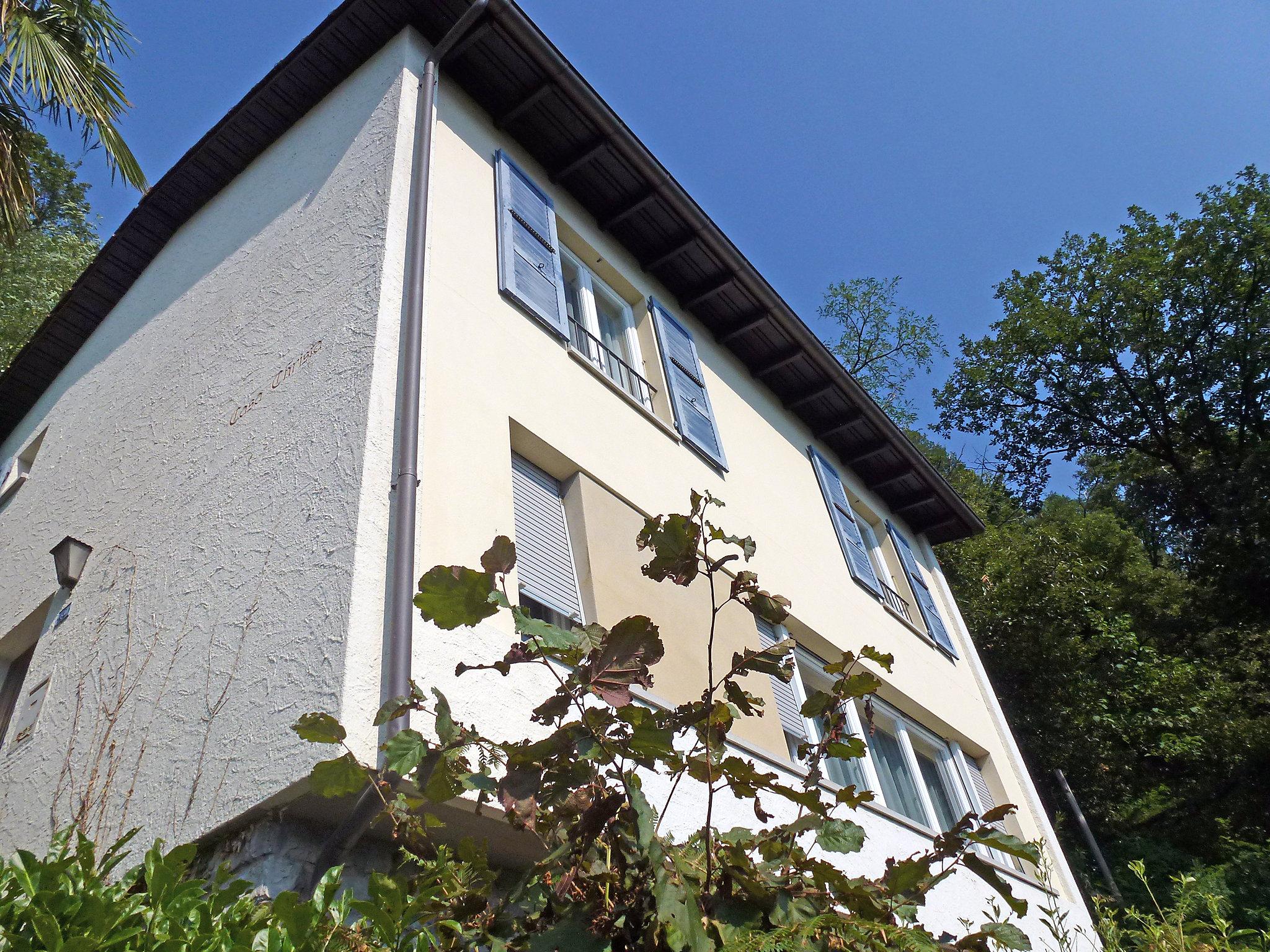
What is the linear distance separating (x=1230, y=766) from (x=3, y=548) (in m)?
16.9

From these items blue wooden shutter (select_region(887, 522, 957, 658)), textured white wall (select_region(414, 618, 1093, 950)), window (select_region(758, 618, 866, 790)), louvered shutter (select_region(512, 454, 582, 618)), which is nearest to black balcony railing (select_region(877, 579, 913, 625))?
blue wooden shutter (select_region(887, 522, 957, 658))

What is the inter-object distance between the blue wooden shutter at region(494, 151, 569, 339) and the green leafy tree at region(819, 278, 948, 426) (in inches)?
596

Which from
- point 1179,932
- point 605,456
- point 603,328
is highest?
point 603,328

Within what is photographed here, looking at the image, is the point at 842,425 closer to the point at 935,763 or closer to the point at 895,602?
the point at 895,602

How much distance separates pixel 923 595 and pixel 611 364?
521 cm

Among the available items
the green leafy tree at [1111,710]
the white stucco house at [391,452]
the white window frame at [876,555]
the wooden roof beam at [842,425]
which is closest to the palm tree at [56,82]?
the white stucco house at [391,452]

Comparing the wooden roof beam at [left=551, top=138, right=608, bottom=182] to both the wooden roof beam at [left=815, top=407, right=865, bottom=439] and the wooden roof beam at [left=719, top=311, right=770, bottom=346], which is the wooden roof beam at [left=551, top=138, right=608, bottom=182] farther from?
the wooden roof beam at [left=815, top=407, right=865, bottom=439]

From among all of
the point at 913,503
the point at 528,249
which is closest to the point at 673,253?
the point at 528,249

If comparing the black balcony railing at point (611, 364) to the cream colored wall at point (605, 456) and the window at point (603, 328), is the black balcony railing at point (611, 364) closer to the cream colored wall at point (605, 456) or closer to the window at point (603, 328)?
the window at point (603, 328)

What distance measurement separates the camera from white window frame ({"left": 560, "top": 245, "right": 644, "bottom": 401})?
7164 millimetres

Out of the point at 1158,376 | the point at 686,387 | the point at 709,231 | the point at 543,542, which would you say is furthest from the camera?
the point at 1158,376

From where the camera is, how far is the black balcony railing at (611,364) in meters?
6.87

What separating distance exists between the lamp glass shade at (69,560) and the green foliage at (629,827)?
→ 146 inches

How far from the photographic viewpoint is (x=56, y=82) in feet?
22.4
